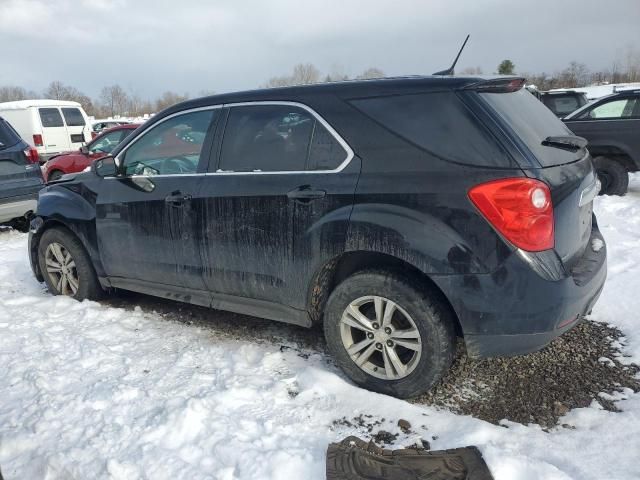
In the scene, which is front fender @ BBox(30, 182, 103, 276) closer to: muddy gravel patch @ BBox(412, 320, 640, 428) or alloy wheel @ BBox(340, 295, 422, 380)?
alloy wheel @ BBox(340, 295, 422, 380)

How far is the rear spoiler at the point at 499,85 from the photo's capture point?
9.23ft

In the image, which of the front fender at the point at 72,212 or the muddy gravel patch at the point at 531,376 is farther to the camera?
the front fender at the point at 72,212

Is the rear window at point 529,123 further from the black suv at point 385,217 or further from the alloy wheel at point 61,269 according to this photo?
the alloy wheel at point 61,269

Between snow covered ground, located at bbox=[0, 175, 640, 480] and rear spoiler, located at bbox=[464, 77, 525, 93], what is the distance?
182 cm

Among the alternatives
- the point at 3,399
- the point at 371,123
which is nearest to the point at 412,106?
the point at 371,123

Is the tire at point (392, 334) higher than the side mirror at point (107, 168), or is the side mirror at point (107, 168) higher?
the side mirror at point (107, 168)

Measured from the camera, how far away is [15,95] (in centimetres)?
7044

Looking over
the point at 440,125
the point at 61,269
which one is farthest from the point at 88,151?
the point at 440,125

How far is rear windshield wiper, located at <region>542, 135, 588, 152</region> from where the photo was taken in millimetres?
2889

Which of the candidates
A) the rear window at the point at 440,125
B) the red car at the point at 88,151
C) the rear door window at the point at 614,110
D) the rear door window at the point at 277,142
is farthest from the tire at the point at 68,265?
the rear door window at the point at 614,110

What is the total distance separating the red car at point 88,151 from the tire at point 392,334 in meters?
9.01

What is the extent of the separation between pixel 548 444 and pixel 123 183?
3469 millimetres

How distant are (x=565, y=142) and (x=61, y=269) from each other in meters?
4.30

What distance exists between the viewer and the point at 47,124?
15.2 meters
